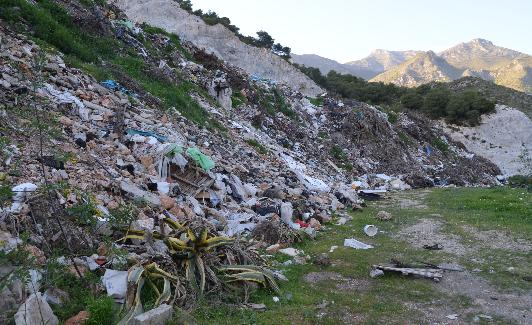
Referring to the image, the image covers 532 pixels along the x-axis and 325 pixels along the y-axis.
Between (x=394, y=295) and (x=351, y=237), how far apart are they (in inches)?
125

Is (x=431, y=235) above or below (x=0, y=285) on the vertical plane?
below

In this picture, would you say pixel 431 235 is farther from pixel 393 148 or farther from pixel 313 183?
pixel 393 148

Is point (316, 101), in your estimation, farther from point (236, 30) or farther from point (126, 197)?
point (126, 197)

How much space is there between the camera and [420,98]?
38812mm

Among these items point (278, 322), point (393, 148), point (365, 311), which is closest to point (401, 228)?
point (365, 311)

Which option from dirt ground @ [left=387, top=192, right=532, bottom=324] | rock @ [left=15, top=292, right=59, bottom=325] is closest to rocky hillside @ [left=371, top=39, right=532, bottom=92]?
dirt ground @ [left=387, top=192, right=532, bottom=324]

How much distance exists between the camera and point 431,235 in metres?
8.77

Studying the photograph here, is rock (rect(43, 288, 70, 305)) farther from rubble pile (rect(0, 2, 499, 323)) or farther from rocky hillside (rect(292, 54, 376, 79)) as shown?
rocky hillside (rect(292, 54, 376, 79))

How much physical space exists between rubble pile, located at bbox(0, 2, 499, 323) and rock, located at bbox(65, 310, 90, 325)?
12.6 inches

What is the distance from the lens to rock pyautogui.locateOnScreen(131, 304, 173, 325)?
3.85 m

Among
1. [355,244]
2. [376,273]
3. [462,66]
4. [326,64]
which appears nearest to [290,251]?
[355,244]

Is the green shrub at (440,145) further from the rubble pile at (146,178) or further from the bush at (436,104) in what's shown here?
the bush at (436,104)

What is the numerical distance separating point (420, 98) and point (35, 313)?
128 ft

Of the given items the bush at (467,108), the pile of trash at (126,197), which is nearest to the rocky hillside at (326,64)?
the bush at (467,108)
